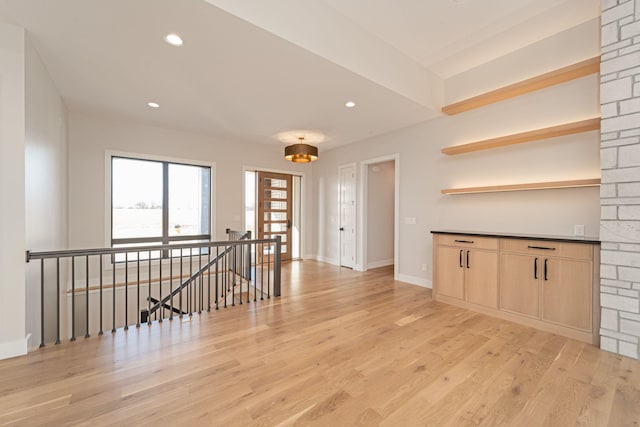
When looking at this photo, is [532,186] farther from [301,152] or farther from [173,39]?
[173,39]

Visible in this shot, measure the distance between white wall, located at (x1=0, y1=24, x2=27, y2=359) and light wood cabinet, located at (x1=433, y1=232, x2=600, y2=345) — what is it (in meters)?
4.63

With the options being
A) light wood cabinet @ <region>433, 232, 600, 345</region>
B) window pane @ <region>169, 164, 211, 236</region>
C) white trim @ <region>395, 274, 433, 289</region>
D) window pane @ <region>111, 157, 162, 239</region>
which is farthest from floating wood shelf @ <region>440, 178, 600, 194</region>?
window pane @ <region>111, 157, 162, 239</region>

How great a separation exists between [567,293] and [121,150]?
6.80 m

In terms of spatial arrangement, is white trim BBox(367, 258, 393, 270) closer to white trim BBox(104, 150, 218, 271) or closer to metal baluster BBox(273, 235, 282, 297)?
metal baluster BBox(273, 235, 282, 297)

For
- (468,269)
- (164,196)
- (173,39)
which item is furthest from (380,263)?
(173,39)

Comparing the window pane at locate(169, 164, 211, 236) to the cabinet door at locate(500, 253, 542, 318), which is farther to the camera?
the window pane at locate(169, 164, 211, 236)

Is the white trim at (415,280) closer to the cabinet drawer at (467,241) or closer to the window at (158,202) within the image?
the cabinet drawer at (467,241)

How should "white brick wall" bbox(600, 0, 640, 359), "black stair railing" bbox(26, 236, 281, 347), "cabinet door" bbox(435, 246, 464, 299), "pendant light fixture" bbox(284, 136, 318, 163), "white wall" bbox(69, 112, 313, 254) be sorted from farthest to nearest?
"pendant light fixture" bbox(284, 136, 318, 163) → "white wall" bbox(69, 112, 313, 254) → "cabinet door" bbox(435, 246, 464, 299) → "black stair railing" bbox(26, 236, 281, 347) → "white brick wall" bbox(600, 0, 640, 359)

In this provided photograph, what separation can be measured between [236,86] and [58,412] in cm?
341

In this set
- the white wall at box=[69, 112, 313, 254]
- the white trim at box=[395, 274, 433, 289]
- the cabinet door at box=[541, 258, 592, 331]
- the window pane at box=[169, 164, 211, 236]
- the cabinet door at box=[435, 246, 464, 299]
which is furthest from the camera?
the window pane at box=[169, 164, 211, 236]

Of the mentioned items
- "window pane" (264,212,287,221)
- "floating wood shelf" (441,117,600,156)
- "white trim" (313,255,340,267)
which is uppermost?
"floating wood shelf" (441,117,600,156)

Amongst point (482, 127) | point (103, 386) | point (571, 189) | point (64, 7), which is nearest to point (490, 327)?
point (571, 189)

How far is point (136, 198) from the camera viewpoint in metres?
5.06

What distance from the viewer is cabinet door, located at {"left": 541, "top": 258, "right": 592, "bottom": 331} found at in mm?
2691
